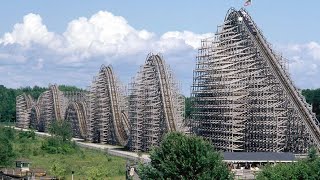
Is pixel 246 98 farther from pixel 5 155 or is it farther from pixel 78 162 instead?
pixel 5 155

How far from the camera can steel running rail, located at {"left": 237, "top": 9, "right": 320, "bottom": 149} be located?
56566 mm

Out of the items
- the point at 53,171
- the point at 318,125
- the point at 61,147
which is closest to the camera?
the point at 53,171

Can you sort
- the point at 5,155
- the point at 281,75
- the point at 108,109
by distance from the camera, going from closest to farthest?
1. the point at 5,155
2. the point at 281,75
3. the point at 108,109

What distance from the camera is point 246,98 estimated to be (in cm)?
6494

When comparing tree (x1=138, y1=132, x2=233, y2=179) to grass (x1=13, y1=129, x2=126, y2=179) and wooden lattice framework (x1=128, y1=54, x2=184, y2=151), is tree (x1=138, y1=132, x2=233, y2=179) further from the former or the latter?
wooden lattice framework (x1=128, y1=54, x2=184, y2=151)

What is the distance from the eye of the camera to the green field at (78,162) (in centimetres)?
5384

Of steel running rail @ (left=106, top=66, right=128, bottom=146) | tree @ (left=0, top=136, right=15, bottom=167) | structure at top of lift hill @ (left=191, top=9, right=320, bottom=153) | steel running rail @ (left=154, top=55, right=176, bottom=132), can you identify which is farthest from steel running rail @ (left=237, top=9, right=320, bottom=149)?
steel running rail @ (left=106, top=66, right=128, bottom=146)

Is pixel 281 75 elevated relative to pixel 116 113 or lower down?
elevated

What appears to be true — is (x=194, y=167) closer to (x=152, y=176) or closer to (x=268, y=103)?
(x=152, y=176)

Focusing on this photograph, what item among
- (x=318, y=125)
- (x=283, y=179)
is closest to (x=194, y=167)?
(x=283, y=179)

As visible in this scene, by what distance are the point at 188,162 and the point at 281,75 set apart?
30486 millimetres

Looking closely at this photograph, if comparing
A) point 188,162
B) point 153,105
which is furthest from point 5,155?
point 188,162

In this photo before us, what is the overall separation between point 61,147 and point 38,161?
45.9ft

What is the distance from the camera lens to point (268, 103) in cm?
6328
